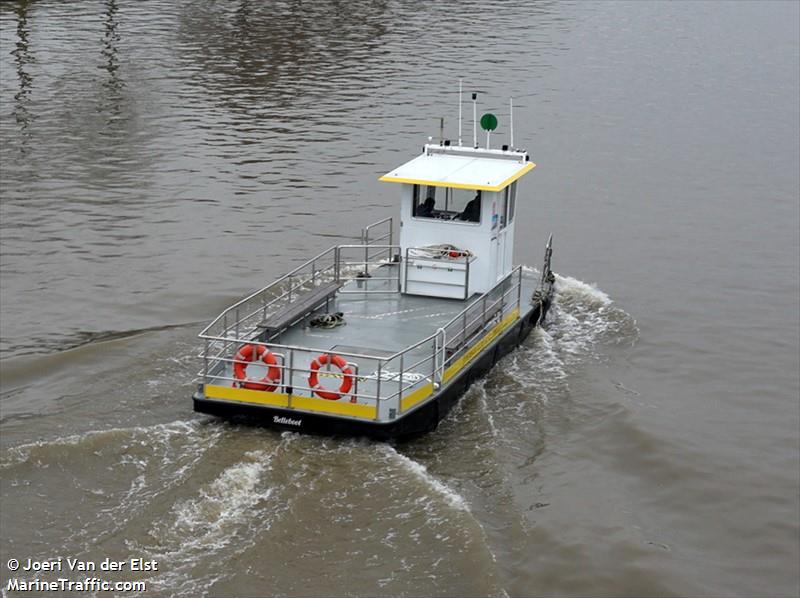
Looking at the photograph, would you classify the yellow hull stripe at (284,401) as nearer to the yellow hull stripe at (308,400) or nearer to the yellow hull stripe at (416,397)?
the yellow hull stripe at (308,400)

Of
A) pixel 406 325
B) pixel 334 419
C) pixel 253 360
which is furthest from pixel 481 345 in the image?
pixel 253 360

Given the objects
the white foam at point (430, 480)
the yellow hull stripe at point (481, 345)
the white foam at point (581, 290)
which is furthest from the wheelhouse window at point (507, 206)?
the white foam at point (430, 480)

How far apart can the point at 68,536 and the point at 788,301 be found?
54.9 feet

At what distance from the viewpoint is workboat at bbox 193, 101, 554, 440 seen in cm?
1791

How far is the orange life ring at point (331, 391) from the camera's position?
17.7 meters

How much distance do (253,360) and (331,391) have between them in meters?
1.53

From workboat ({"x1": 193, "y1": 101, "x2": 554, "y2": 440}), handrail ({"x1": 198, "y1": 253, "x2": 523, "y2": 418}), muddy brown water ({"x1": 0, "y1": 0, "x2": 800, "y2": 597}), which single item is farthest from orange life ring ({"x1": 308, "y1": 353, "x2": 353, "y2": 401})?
muddy brown water ({"x1": 0, "y1": 0, "x2": 800, "y2": 597})

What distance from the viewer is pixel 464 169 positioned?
22.7 metres

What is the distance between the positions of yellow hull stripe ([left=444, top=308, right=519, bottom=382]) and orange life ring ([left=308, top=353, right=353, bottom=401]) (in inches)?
68.8

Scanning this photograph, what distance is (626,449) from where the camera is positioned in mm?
19484

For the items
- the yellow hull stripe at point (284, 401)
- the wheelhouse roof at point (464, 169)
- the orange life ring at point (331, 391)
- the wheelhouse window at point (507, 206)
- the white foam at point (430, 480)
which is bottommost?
the white foam at point (430, 480)

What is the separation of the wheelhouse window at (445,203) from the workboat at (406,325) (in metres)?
0.02

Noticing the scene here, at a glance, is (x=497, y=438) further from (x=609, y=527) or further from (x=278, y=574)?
(x=278, y=574)

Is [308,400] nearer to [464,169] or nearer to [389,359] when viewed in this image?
[389,359]
